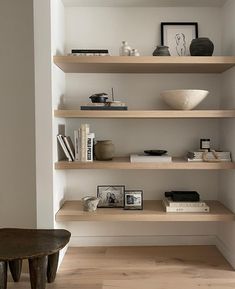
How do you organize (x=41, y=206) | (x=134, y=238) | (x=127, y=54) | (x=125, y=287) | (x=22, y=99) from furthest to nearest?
→ (x=134, y=238), (x=22, y=99), (x=127, y=54), (x=41, y=206), (x=125, y=287)

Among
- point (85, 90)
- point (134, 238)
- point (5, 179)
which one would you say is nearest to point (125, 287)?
point (134, 238)

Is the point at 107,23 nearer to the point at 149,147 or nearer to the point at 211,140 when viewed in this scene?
the point at 149,147

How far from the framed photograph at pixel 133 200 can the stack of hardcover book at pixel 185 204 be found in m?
0.20

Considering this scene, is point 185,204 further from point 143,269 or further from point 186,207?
point 143,269

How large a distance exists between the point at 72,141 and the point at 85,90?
451mm

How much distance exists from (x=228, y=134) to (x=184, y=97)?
496 millimetres

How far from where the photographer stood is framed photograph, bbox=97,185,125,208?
252 cm

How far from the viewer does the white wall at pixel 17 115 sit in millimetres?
2482

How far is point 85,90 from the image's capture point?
2609 millimetres

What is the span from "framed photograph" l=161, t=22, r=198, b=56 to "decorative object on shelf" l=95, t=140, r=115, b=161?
973mm

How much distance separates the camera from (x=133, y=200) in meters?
2.45

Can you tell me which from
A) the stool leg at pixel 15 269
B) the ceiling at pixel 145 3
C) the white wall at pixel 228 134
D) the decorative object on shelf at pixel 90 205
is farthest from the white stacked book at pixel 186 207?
the ceiling at pixel 145 3

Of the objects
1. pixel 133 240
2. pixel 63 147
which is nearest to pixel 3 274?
pixel 63 147

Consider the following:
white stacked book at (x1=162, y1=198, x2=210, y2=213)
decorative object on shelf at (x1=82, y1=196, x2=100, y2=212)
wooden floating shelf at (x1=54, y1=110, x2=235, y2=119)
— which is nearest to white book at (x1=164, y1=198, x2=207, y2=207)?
white stacked book at (x1=162, y1=198, x2=210, y2=213)
